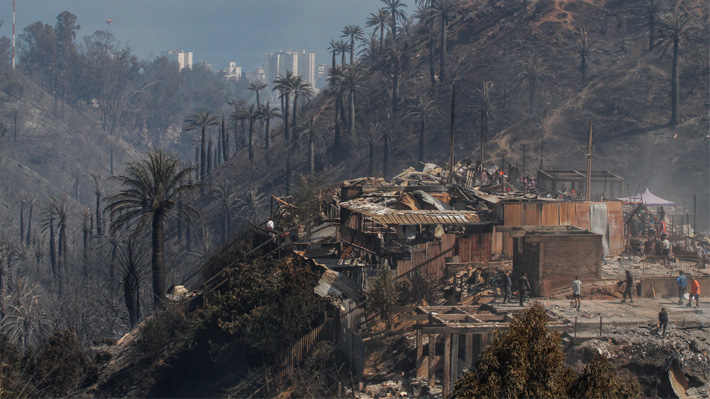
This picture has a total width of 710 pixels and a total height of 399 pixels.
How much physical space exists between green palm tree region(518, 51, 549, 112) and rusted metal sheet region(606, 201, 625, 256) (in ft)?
127

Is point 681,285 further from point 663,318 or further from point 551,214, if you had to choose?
point 551,214

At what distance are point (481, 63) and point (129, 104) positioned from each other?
11632 centimetres

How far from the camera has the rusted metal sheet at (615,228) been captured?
Answer: 87.6 ft

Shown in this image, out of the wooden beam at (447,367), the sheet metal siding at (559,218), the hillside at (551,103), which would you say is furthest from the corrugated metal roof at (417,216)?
the hillside at (551,103)

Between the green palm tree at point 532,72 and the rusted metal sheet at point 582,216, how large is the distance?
39.6m

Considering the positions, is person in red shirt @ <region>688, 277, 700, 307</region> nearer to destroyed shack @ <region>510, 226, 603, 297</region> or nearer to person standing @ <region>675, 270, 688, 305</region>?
person standing @ <region>675, 270, 688, 305</region>

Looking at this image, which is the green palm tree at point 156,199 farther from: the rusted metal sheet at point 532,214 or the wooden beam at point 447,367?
the wooden beam at point 447,367

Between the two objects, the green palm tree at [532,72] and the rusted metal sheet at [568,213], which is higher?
the green palm tree at [532,72]

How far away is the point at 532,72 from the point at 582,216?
39.9 m

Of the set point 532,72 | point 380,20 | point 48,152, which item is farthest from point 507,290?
point 48,152

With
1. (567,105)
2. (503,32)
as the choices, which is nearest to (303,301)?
(567,105)

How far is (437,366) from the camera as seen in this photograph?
55.0 feet

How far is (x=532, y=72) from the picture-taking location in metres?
62.9

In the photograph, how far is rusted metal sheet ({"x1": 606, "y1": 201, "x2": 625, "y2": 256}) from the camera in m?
26.7
